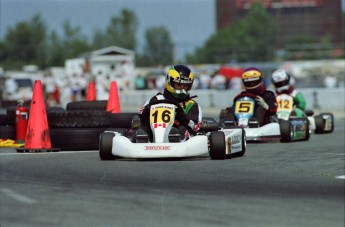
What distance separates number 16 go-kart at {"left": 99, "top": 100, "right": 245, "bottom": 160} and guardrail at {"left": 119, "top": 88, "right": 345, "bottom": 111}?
19.1 meters

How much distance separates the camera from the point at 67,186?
25.7 feet

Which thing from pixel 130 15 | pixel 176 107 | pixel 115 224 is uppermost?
pixel 130 15

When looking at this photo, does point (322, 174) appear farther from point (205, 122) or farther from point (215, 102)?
point (215, 102)

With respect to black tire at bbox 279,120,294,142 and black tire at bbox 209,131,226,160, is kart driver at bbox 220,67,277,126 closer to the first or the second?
black tire at bbox 279,120,294,142

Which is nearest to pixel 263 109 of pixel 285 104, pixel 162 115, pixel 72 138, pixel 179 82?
pixel 285 104

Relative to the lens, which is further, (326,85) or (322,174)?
(326,85)

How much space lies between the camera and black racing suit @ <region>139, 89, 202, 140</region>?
11.1 metres

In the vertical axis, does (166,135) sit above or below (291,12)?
below

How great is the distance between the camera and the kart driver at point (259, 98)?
1440cm

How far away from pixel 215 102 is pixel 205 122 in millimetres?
23233

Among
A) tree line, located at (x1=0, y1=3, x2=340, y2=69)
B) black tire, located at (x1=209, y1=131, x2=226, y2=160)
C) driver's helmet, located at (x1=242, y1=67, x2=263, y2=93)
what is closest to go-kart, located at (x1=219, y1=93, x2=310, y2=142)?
driver's helmet, located at (x1=242, y1=67, x2=263, y2=93)

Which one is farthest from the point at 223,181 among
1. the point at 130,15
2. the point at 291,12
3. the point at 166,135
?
the point at 291,12

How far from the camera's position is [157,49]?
115m

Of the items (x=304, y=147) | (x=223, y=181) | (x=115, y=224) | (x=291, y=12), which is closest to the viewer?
(x=115, y=224)
